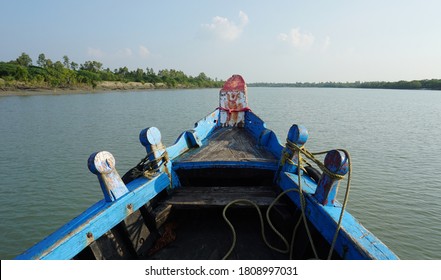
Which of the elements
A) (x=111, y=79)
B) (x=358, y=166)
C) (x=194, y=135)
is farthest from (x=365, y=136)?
(x=111, y=79)

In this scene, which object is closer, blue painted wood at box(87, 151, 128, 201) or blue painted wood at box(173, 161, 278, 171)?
blue painted wood at box(87, 151, 128, 201)

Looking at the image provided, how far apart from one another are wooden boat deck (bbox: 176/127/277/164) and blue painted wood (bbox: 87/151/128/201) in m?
1.31

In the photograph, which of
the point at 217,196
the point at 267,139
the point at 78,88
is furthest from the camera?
the point at 78,88

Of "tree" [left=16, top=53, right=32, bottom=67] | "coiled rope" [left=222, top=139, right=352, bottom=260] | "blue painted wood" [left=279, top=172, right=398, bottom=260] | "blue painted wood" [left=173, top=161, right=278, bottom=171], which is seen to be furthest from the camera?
"tree" [left=16, top=53, right=32, bottom=67]

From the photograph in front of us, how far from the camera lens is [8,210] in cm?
585

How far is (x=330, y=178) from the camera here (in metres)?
2.41

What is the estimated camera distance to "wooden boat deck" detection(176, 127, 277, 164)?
4051 millimetres

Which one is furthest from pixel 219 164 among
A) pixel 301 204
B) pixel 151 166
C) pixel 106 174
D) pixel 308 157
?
pixel 106 174

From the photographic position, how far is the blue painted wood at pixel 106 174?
2.38 meters

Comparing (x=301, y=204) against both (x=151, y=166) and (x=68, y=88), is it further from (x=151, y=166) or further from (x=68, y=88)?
(x=68, y=88)

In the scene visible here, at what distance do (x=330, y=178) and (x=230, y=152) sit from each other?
2.29m

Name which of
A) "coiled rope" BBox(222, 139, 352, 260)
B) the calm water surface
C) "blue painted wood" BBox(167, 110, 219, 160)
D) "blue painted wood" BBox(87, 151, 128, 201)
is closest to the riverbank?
the calm water surface

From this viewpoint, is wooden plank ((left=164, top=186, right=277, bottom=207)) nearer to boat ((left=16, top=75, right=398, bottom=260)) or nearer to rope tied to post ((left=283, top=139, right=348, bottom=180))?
boat ((left=16, top=75, right=398, bottom=260))

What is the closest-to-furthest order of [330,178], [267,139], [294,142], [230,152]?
[330,178]
[294,142]
[230,152]
[267,139]
